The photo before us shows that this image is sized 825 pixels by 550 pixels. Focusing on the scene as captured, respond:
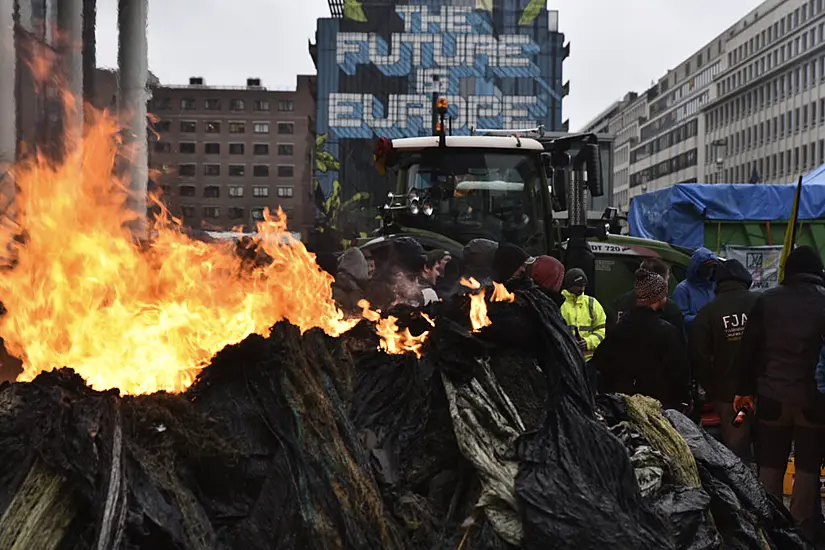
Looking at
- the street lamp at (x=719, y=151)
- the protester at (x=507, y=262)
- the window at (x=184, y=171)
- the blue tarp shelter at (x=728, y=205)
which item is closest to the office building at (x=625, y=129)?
the street lamp at (x=719, y=151)

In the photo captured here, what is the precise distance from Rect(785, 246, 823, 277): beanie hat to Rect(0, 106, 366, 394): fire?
3270 mm

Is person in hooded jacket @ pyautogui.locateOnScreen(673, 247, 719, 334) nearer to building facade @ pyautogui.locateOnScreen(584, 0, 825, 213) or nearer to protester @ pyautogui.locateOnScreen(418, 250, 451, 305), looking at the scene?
protester @ pyautogui.locateOnScreen(418, 250, 451, 305)

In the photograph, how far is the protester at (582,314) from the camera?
20.5ft

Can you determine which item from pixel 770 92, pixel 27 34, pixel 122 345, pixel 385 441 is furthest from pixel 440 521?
pixel 770 92

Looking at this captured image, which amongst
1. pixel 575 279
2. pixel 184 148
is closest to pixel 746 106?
pixel 184 148

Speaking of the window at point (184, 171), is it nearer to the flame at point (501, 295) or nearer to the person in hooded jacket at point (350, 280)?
the person in hooded jacket at point (350, 280)

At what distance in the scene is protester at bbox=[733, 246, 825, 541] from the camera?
212 inches

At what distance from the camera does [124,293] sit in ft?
12.5

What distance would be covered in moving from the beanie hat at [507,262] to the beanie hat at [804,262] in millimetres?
1888

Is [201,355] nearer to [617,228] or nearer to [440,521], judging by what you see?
[440,521]

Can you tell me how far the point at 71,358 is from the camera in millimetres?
3586

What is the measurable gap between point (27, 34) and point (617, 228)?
1176 cm

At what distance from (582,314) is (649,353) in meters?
0.89

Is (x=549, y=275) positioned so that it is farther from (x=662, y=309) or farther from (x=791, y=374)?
(x=791, y=374)
